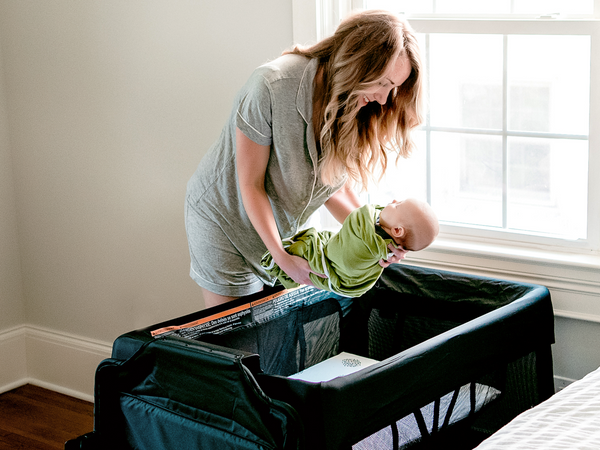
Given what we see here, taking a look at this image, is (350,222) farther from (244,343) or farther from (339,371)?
(339,371)

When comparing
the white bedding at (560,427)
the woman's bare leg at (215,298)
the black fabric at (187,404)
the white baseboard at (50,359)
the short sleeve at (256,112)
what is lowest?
the white baseboard at (50,359)

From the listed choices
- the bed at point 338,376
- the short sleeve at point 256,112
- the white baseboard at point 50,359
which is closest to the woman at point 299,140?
the short sleeve at point 256,112

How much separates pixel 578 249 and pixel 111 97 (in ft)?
5.44

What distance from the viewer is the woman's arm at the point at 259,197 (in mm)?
1550

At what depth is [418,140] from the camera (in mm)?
2123

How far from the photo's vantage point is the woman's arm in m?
1.55

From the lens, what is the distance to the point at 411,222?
1458 millimetres

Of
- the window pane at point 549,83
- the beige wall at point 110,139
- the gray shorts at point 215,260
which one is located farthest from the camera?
the beige wall at point 110,139

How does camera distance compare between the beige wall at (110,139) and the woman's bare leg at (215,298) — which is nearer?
the woman's bare leg at (215,298)

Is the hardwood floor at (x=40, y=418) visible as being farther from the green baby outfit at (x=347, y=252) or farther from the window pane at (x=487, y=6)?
the window pane at (x=487, y=6)

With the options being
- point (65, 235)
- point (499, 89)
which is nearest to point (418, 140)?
point (499, 89)

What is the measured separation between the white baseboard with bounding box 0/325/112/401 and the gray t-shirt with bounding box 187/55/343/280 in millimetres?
1267

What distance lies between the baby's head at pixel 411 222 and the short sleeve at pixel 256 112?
1.04 feet

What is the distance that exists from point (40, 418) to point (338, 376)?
4.88 feet
